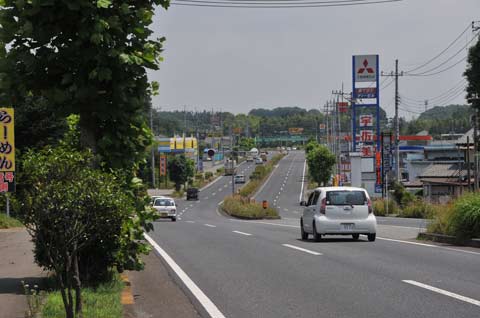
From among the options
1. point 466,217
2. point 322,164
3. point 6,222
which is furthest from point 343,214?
point 322,164

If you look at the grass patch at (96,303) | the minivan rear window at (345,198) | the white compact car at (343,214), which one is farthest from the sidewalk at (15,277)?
the minivan rear window at (345,198)

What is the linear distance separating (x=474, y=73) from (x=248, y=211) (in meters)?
20.0

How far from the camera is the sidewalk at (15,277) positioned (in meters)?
9.39

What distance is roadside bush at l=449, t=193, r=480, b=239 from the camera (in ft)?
62.6

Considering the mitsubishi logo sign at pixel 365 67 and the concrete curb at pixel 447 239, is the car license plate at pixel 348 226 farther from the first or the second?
the mitsubishi logo sign at pixel 365 67

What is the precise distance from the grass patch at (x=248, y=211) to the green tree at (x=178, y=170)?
140 feet

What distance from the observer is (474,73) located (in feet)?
180

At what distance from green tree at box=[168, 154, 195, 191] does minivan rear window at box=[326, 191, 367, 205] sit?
8443 cm

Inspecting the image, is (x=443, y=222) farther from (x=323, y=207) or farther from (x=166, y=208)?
(x=166, y=208)

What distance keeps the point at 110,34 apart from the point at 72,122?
6.28 feet

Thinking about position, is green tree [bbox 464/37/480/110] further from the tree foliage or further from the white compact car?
the tree foliage

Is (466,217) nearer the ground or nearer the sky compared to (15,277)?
nearer the sky

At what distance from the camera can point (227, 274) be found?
1348 centimetres

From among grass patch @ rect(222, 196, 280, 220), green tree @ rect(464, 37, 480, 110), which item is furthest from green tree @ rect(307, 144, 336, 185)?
green tree @ rect(464, 37, 480, 110)
